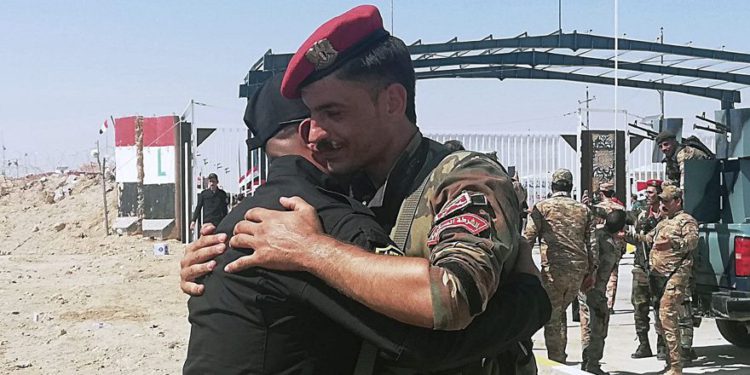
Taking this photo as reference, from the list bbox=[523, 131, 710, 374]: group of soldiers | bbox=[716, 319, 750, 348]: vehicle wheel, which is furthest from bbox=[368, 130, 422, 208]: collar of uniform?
bbox=[716, 319, 750, 348]: vehicle wheel

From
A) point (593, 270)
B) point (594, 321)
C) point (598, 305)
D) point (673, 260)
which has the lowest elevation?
point (594, 321)

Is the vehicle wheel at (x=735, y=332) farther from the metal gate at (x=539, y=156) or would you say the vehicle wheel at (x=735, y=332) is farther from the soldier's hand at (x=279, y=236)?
the metal gate at (x=539, y=156)

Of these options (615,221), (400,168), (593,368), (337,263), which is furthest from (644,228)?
(337,263)

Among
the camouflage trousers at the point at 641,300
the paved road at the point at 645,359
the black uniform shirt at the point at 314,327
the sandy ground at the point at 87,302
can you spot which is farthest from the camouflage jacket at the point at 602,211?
the black uniform shirt at the point at 314,327

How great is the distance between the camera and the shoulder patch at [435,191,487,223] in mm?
1621

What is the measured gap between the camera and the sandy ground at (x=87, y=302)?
25.5ft

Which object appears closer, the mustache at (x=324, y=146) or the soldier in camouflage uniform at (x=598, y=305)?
the mustache at (x=324, y=146)

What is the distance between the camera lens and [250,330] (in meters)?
1.64

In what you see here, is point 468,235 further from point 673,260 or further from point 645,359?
point 645,359

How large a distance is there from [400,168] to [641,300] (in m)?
6.20

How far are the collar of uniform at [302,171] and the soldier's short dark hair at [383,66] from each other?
Answer: 21cm

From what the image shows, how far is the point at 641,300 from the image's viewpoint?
24.9ft

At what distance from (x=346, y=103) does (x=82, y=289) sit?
1146cm

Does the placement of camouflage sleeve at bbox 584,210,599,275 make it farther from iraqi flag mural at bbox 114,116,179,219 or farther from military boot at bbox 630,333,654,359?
iraqi flag mural at bbox 114,116,179,219
